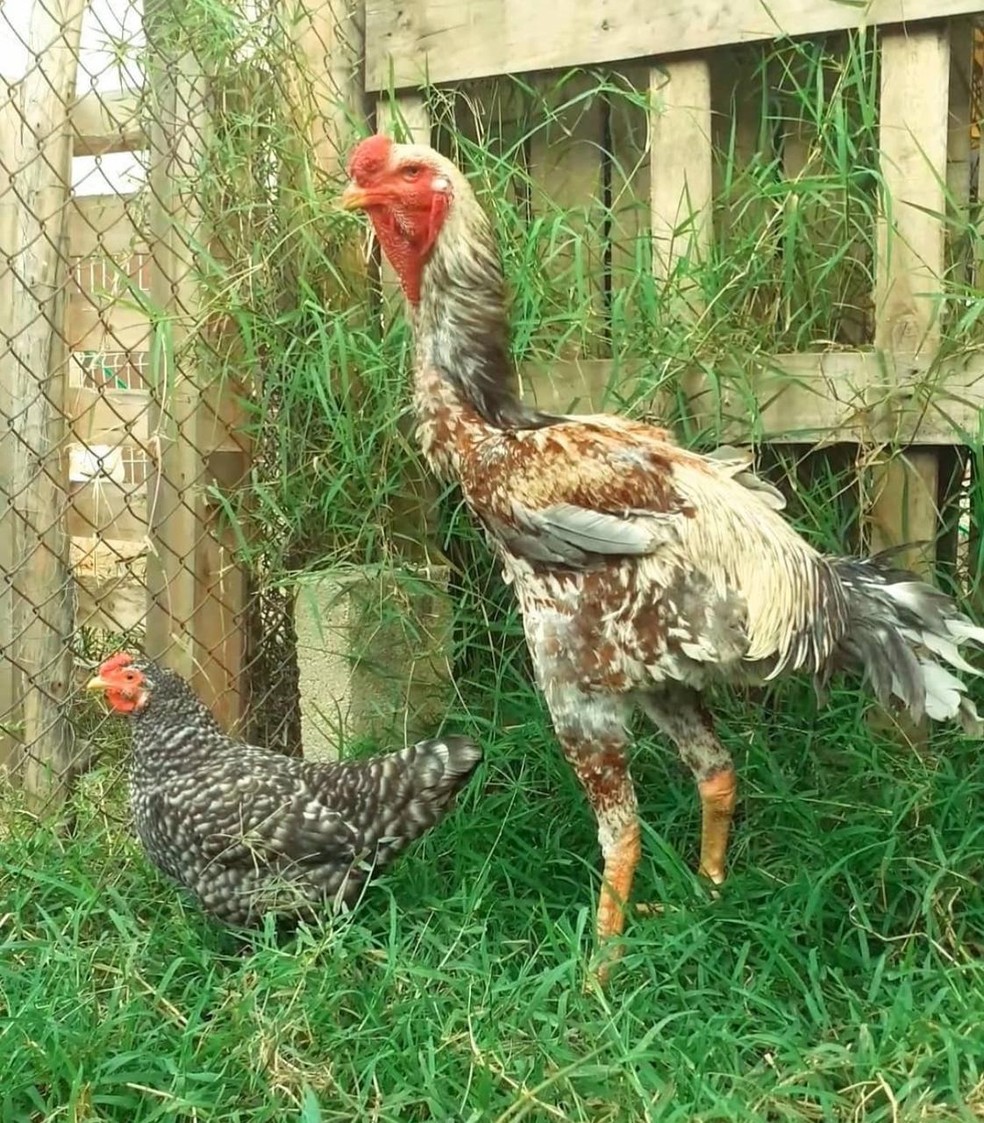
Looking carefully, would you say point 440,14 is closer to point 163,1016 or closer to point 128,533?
point 128,533

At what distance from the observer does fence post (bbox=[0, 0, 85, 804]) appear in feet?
9.91

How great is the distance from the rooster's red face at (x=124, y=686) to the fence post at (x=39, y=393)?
0.45 metres

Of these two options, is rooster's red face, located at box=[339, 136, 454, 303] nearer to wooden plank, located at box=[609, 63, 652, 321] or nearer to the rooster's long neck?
the rooster's long neck

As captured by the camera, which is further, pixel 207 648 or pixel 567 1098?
pixel 207 648

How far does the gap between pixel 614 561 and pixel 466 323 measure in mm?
624

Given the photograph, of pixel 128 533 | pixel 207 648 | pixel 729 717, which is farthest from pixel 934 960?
pixel 128 533

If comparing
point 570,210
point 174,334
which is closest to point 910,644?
point 570,210

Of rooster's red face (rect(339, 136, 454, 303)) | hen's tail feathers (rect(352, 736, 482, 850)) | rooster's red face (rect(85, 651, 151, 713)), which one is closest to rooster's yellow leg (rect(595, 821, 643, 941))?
hen's tail feathers (rect(352, 736, 482, 850))

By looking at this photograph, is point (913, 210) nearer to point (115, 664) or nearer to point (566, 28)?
point (566, 28)

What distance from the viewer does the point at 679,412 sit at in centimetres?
300

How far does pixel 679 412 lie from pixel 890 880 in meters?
1.25

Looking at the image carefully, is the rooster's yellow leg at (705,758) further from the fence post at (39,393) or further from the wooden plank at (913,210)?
the fence post at (39,393)

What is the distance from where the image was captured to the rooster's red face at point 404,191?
8.13 ft

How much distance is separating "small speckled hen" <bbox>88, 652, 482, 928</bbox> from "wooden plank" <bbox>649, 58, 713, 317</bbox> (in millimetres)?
1373
